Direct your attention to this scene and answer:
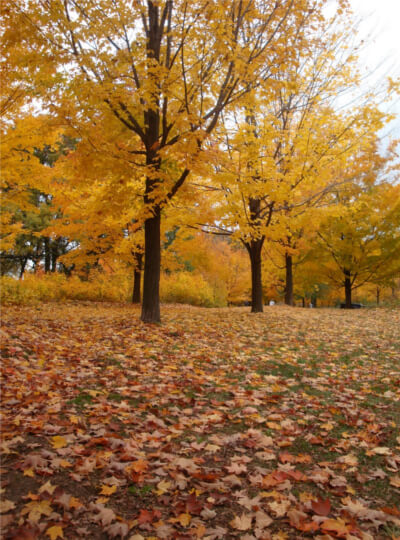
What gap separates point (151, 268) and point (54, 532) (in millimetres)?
6553

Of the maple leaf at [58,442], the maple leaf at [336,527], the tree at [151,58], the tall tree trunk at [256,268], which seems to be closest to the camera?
the maple leaf at [336,527]

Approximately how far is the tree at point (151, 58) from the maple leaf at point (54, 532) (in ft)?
19.7

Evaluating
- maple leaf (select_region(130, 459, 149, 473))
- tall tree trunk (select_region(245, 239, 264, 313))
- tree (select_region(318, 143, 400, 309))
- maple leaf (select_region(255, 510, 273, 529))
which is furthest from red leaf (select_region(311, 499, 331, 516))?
tree (select_region(318, 143, 400, 309))

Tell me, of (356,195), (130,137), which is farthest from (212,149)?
(356,195)

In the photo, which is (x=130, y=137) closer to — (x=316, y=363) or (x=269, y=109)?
(x=269, y=109)

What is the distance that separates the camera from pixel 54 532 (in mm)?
A: 2107

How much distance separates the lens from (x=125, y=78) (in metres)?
7.11

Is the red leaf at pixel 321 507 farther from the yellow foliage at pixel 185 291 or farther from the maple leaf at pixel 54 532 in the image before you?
the yellow foliage at pixel 185 291

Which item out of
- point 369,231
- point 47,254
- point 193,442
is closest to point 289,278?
point 369,231

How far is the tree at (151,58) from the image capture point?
6527 mm

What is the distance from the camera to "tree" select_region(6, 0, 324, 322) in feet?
21.4

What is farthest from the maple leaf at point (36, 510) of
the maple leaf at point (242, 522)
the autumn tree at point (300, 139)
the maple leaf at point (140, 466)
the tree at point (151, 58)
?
the autumn tree at point (300, 139)

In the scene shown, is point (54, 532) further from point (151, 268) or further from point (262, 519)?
point (151, 268)

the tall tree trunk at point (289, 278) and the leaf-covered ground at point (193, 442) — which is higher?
the tall tree trunk at point (289, 278)
